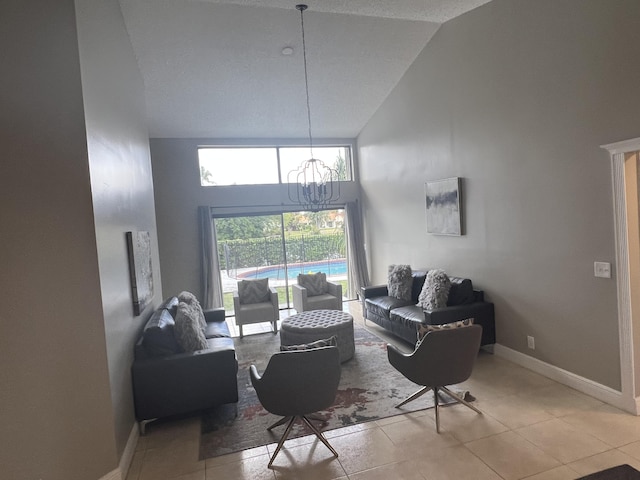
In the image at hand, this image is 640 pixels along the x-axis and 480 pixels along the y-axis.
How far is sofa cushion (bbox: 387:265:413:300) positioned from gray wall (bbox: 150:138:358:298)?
3.18 m

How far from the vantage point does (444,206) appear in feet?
16.4

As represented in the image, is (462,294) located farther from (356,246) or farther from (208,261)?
(208,261)

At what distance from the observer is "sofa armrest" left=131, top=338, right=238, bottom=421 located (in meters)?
3.00

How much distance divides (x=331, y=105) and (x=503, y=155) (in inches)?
126

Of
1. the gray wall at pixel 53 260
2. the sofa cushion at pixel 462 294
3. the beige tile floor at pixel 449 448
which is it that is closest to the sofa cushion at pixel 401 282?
the sofa cushion at pixel 462 294

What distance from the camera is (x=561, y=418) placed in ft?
9.61

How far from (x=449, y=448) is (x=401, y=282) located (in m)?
2.84

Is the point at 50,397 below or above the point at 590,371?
above

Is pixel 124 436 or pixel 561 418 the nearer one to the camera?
pixel 124 436

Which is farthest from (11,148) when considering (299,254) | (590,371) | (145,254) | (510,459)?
(299,254)

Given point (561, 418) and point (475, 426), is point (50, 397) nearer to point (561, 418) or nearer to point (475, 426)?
point (475, 426)

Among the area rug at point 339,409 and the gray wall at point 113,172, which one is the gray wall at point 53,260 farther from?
the area rug at point 339,409

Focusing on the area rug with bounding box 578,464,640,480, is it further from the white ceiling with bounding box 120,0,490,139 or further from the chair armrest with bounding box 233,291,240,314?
the chair armrest with bounding box 233,291,240,314

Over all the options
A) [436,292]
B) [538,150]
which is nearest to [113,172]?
[436,292]
